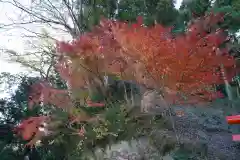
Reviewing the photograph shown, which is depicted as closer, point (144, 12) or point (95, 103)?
point (95, 103)

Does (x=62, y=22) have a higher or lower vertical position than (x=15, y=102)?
higher

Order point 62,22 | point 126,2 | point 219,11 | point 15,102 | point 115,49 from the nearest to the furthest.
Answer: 1. point 115,49
2. point 219,11
3. point 62,22
4. point 126,2
5. point 15,102

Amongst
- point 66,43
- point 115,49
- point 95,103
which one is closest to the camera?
point 115,49

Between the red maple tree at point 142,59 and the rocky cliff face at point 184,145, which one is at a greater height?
the red maple tree at point 142,59

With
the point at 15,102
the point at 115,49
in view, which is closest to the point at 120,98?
the point at 115,49

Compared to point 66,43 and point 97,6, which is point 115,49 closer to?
point 66,43

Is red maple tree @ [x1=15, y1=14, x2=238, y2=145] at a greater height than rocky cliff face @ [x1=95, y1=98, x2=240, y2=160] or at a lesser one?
greater

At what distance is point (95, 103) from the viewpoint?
936 centimetres

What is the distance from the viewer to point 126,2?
1443cm

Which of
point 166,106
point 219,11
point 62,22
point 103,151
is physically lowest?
point 103,151

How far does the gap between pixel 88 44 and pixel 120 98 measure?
2.40 meters

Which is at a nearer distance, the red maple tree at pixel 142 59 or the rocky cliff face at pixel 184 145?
the red maple tree at pixel 142 59

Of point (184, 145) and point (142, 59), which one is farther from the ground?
point (142, 59)

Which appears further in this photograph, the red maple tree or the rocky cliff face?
the rocky cliff face
